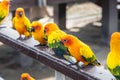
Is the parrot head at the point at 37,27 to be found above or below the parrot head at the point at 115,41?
below

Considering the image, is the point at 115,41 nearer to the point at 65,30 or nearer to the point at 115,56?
the point at 115,56

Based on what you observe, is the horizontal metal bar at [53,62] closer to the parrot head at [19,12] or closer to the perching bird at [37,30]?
the perching bird at [37,30]

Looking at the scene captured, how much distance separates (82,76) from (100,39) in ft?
26.4

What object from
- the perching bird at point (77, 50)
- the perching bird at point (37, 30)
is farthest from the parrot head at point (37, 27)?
the perching bird at point (77, 50)

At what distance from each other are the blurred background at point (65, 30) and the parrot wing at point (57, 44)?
120 inches

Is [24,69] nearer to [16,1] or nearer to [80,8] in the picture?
[16,1]

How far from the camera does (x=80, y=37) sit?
9.69 metres

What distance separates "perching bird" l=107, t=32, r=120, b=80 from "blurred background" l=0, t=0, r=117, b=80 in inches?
139

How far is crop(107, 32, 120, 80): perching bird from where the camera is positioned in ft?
4.91

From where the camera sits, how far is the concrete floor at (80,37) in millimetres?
7234

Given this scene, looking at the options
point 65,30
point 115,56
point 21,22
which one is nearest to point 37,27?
point 21,22

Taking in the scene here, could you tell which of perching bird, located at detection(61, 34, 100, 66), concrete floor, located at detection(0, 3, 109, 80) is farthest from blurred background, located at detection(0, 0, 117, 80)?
perching bird, located at detection(61, 34, 100, 66)

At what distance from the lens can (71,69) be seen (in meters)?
1.57

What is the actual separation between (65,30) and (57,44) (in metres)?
8.48
